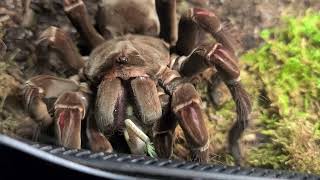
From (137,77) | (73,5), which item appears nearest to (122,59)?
(137,77)

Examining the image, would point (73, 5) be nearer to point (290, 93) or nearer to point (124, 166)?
point (290, 93)

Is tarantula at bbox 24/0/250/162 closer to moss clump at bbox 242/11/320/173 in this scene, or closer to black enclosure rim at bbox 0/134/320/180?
moss clump at bbox 242/11/320/173

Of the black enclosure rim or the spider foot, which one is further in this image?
the spider foot

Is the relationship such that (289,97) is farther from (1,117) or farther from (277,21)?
(1,117)

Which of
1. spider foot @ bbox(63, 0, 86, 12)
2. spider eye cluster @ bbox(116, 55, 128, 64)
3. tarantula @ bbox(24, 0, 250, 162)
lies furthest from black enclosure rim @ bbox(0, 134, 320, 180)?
spider foot @ bbox(63, 0, 86, 12)

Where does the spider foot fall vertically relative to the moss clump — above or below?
above

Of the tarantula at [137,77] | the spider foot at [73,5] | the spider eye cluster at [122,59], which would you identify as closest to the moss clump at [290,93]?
the tarantula at [137,77]

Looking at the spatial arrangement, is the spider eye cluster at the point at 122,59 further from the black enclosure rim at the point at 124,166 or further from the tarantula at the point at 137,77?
the black enclosure rim at the point at 124,166

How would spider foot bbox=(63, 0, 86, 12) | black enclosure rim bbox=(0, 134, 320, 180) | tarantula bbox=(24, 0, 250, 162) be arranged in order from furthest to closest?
1. spider foot bbox=(63, 0, 86, 12)
2. tarantula bbox=(24, 0, 250, 162)
3. black enclosure rim bbox=(0, 134, 320, 180)
